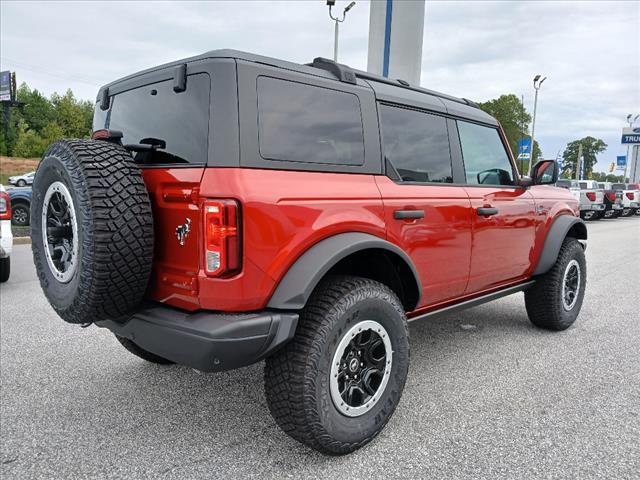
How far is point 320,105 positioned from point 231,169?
0.68 meters

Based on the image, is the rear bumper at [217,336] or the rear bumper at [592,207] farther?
the rear bumper at [592,207]

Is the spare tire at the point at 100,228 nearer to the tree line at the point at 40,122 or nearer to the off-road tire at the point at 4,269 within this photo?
the off-road tire at the point at 4,269

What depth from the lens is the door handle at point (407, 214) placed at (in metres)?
2.72

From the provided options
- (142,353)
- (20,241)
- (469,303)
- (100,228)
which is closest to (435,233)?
(469,303)

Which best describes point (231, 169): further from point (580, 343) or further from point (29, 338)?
point (580, 343)

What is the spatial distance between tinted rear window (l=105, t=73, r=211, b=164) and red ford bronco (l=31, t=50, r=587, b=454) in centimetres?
1

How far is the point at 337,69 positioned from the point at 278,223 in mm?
1052

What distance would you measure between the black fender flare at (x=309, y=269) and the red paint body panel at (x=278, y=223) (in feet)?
0.11

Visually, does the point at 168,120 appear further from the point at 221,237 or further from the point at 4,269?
the point at 4,269

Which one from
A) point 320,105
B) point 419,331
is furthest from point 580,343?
point 320,105

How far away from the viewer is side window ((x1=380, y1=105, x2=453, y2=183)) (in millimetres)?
2885

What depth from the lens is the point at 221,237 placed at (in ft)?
6.72

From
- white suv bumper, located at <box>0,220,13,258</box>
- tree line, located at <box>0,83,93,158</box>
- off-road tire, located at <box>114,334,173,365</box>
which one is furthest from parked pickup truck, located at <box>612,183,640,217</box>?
tree line, located at <box>0,83,93,158</box>

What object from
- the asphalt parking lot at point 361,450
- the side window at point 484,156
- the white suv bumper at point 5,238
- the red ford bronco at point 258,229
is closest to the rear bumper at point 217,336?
the red ford bronco at point 258,229
